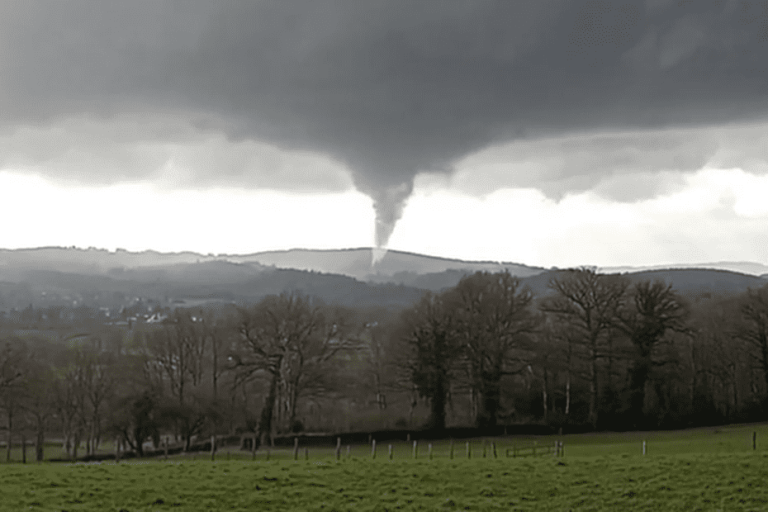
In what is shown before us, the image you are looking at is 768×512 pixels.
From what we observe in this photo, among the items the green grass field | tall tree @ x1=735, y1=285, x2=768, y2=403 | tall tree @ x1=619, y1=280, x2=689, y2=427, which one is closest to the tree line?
tall tree @ x1=619, y1=280, x2=689, y2=427

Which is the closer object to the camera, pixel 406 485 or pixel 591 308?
pixel 406 485

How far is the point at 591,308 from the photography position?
7512 cm

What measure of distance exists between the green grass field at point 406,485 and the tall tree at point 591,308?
38307 millimetres

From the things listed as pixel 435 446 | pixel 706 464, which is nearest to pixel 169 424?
pixel 435 446

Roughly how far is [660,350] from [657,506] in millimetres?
57502

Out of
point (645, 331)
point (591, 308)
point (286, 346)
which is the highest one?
point (591, 308)

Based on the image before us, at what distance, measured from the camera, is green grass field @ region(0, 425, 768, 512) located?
2528cm

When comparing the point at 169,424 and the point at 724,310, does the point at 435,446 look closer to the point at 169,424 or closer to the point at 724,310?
the point at 169,424

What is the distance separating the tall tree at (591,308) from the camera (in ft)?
243

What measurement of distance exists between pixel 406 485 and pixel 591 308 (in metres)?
51.5

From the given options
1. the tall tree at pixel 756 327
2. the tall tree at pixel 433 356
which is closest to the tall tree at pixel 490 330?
the tall tree at pixel 433 356

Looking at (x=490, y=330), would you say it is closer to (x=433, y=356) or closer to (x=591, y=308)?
(x=433, y=356)

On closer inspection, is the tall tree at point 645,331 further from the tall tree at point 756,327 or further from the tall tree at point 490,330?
the tall tree at point 756,327

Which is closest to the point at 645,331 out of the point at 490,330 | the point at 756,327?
the point at 490,330
